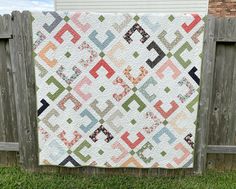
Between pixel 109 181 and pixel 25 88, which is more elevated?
pixel 25 88

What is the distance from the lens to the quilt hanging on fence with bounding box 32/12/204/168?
2480 mm

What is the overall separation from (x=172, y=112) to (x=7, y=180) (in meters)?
2.10

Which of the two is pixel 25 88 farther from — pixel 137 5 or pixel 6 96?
pixel 137 5

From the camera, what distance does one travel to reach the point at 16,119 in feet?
9.46

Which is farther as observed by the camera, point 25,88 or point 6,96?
point 6,96

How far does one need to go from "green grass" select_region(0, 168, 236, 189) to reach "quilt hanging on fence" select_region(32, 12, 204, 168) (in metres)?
0.17

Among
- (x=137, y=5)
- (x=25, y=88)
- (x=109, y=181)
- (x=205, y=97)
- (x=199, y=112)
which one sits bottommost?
(x=109, y=181)

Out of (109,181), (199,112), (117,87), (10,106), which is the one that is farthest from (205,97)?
(10,106)

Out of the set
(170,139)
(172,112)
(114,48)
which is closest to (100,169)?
(170,139)

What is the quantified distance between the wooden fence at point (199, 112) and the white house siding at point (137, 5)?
517 centimetres

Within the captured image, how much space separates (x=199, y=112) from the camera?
268 cm

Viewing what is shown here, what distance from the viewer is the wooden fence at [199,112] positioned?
2578mm

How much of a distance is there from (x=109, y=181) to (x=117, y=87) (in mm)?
1121

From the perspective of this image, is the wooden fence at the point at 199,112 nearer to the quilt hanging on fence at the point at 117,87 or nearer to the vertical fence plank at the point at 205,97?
the vertical fence plank at the point at 205,97
